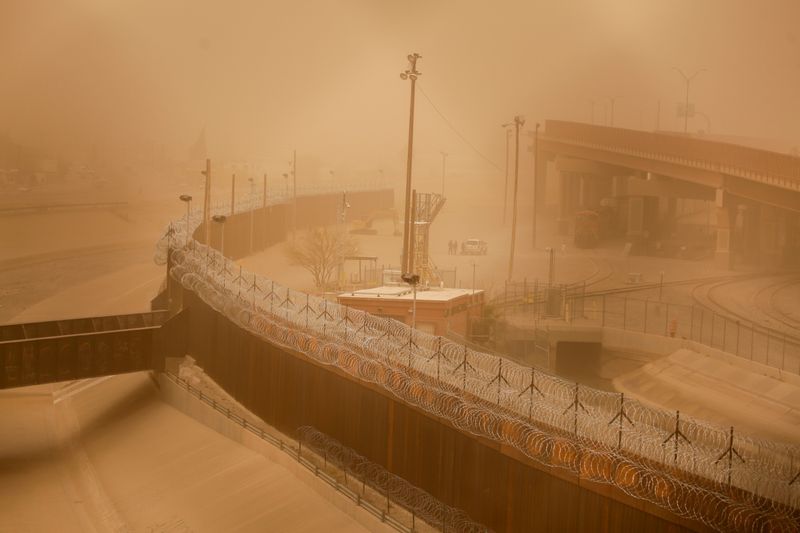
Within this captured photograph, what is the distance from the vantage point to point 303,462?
53.2 ft

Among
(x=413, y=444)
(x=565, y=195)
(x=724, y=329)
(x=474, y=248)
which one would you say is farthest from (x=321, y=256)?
(x=565, y=195)

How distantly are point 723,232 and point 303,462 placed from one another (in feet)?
83.6

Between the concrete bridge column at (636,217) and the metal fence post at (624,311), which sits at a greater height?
the concrete bridge column at (636,217)

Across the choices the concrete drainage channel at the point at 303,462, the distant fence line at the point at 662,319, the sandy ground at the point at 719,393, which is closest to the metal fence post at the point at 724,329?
the distant fence line at the point at 662,319

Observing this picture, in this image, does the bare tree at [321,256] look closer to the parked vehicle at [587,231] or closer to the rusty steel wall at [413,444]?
the parked vehicle at [587,231]

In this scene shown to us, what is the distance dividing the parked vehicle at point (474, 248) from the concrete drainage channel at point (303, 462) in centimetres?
2288

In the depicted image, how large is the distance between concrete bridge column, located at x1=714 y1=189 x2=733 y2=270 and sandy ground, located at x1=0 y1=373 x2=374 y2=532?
72.4 ft

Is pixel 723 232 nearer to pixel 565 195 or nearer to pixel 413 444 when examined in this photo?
pixel 565 195

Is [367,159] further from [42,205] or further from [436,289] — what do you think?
[436,289]

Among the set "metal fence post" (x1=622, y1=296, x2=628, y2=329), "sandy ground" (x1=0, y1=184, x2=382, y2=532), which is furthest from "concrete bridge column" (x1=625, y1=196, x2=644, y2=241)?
"sandy ground" (x1=0, y1=184, x2=382, y2=532)

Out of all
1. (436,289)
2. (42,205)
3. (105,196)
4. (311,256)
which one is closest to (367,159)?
(105,196)

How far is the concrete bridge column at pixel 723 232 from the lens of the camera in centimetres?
3603

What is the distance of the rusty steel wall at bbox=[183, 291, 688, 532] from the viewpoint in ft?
36.2

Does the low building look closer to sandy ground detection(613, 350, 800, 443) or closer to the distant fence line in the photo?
the distant fence line
